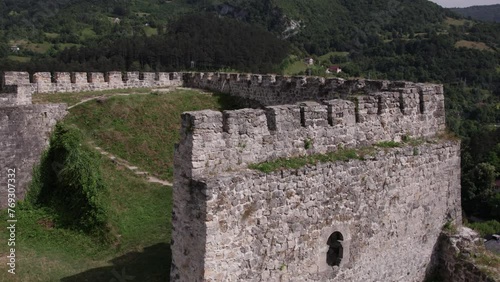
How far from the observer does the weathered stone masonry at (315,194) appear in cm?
880

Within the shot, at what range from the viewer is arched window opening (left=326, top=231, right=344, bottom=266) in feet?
35.1

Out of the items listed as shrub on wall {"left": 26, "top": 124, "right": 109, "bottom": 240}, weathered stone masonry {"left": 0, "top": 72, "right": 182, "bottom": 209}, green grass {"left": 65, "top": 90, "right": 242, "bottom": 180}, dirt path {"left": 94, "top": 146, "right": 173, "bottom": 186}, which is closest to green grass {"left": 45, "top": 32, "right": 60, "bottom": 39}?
green grass {"left": 65, "top": 90, "right": 242, "bottom": 180}

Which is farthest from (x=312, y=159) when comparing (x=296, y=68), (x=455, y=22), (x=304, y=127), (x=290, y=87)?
(x=455, y=22)

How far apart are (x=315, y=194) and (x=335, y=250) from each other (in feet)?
5.25

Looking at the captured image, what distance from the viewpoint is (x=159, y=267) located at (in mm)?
14922

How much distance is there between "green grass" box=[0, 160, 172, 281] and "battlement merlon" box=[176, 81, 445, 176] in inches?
258

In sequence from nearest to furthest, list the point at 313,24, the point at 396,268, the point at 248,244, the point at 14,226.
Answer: the point at 248,244 → the point at 396,268 → the point at 14,226 → the point at 313,24

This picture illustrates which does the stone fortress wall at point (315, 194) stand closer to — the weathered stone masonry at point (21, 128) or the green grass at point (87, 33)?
the weathered stone masonry at point (21, 128)

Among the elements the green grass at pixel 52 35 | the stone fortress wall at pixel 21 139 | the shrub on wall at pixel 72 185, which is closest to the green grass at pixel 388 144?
the shrub on wall at pixel 72 185

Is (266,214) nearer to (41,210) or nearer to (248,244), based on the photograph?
(248,244)

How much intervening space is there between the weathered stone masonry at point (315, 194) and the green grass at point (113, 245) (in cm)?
581

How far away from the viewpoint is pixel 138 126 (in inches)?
934

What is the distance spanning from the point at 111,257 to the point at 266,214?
8.63 meters

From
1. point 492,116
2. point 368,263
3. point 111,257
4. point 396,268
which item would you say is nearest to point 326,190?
point 368,263
